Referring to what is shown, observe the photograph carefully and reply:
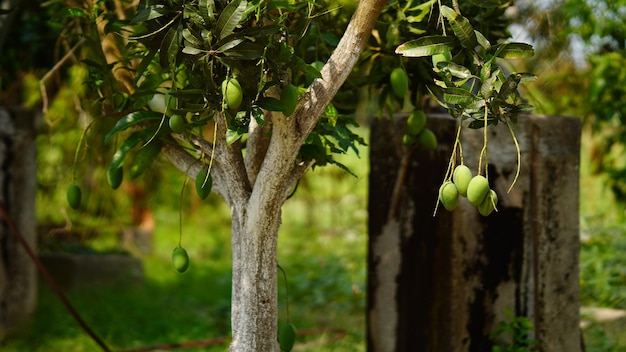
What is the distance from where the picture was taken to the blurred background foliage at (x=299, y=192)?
11.2 feet

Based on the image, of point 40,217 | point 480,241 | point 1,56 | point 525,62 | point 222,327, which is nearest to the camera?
point 480,241

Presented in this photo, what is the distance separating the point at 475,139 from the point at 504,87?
986 mm

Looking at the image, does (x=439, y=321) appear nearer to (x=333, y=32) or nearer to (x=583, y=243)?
(x=333, y=32)

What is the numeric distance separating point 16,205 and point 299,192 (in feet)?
11.9

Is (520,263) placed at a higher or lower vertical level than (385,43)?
lower

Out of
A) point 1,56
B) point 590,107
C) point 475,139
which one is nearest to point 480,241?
point 475,139

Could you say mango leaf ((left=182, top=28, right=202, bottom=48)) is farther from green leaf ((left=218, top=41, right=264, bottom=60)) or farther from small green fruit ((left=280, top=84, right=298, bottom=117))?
small green fruit ((left=280, top=84, right=298, bottom=117))

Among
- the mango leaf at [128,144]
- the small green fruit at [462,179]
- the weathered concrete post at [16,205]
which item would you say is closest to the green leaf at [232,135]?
the mango leaf at [128,144]

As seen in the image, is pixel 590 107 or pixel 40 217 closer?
pixel 590 107

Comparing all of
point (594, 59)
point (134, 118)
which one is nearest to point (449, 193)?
point (134, 118)

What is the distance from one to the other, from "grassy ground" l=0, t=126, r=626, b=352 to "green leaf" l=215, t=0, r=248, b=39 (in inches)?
48.4

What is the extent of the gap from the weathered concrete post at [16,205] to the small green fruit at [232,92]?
2278mm

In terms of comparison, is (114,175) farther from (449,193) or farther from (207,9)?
(449,193)

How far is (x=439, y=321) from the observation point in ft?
8.58
